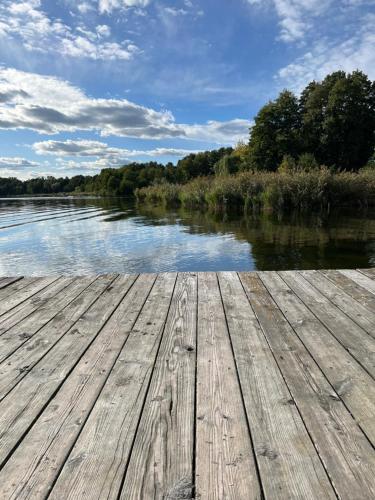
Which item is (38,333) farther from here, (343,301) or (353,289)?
(353,289)

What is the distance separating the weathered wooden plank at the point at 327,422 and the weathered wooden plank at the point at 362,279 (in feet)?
3.97

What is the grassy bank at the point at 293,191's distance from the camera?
1323 cm

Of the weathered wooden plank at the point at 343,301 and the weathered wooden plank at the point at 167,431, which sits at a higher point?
the weathered wooden plank at the point at 167,431

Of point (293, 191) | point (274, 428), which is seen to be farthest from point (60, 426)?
point (293, 191)

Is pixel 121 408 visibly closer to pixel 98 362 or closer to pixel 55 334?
pixel 98 362

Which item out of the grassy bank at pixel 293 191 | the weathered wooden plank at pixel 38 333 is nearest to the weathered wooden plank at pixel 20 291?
the weathered wooden plank at pixel 38 333

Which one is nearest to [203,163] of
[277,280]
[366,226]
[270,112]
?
[270,112]

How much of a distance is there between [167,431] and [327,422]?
1.89 feet

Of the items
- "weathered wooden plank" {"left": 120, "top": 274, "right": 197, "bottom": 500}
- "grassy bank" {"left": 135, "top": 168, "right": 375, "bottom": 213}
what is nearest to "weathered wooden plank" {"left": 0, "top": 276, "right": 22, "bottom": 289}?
"weathered wooden plank" {"left": 120, "top": 274, "right": 197, "bottom": 500}

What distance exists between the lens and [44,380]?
153cm

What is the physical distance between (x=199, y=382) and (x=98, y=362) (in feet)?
1.73

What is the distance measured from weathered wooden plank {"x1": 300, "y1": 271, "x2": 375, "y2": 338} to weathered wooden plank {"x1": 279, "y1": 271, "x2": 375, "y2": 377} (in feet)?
0.13

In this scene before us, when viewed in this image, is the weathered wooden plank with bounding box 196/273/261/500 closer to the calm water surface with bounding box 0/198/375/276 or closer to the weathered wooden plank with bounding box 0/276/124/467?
the weathered wooden plank with bounding box 0/276/124/467

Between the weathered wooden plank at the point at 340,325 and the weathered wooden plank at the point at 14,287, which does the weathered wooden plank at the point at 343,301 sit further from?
the weathered wooden plank at the point at 14,287
